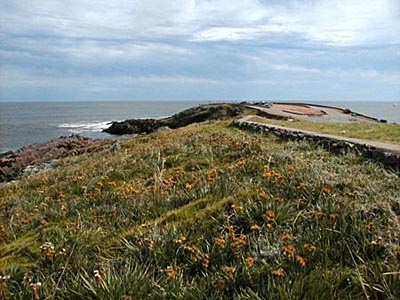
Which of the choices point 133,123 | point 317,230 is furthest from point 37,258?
point 133,123

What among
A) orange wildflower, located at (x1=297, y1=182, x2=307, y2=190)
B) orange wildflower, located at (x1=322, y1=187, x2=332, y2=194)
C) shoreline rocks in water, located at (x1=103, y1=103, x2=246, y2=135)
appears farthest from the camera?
shoreline rocks in water, located at (x1=103, y1=103, x2=246, y2=135)

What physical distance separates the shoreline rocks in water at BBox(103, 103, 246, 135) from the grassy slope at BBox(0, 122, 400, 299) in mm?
25272

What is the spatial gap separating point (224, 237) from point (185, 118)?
34.7 meters

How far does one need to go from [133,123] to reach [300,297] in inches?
1739

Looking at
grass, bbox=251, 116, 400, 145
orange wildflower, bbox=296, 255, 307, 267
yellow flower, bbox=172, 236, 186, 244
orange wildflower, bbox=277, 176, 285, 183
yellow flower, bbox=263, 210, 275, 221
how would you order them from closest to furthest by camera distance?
orange wildflower, bbox=296, 255, 307, 267
yellow flower, bbox=172, 236, 186, 244
yellow flower, bbox=263, 210, 275, 221
orange wildflower, bbox=277, 176, 285, 183
grass, bbox=251, 116, 400, 145

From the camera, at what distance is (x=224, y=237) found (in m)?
4.18

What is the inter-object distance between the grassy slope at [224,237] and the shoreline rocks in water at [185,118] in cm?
2527

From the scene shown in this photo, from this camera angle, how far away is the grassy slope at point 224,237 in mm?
3488

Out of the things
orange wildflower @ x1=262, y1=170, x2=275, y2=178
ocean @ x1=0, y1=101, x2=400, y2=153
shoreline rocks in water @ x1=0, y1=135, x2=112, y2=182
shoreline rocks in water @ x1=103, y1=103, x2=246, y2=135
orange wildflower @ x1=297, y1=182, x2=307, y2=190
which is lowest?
ocean @ x1=0, y1=101, x2=400, y2=153

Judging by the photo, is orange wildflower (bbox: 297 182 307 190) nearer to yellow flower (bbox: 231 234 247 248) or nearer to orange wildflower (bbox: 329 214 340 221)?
orange wildflower (bbox: 329 214 340 221)

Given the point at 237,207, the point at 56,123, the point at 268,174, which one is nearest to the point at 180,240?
the point at 237,207

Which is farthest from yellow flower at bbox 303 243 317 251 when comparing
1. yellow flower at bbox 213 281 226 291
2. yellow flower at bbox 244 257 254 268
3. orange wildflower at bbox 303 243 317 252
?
yellow flower at bbox 213 281 226 291

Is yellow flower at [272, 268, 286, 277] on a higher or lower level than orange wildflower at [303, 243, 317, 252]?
lower

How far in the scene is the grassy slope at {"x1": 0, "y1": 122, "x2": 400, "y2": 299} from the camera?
3.49 metres
